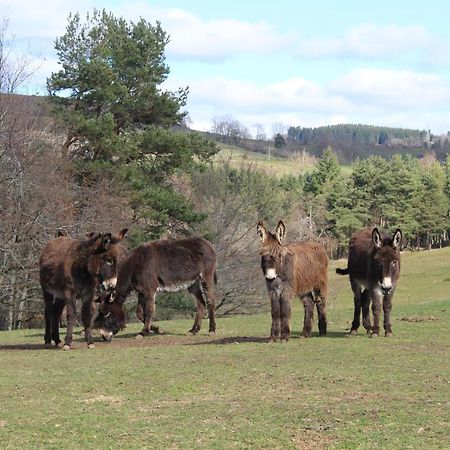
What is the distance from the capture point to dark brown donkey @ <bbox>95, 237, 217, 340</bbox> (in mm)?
16875

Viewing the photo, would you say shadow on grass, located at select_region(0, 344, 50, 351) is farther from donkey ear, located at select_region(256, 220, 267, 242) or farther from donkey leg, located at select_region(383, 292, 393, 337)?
donkey leg, located at select_region(383, 292, 393, 337)

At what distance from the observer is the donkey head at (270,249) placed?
1468 centimetres

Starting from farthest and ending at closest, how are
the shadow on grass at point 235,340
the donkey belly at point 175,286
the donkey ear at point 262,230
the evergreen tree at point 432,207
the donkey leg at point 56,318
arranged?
the evergreen tree at point 432,207 → the donkey belly at point 175,286 → the donkey leg at point 56,318 → the shadow on grass at point 235,340 → the donkey ear at point 262,230

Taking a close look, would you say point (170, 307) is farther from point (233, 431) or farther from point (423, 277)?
point (423, 277)

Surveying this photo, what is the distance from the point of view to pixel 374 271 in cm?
1537

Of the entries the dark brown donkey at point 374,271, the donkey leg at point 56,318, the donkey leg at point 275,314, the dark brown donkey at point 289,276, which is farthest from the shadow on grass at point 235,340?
the donkey leg at point 56,318

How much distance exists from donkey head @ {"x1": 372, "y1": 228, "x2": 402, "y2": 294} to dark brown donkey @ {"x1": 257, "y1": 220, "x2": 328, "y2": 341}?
1.34 meters

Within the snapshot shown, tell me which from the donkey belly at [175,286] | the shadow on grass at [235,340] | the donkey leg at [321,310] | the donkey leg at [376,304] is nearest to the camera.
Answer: the donkey leg at [376,304]

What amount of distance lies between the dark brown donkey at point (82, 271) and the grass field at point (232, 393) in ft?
3.19

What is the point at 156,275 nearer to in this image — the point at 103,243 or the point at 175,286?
the point at 175,286

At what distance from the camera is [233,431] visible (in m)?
8.73

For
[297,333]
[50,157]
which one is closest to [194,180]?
[50,157]

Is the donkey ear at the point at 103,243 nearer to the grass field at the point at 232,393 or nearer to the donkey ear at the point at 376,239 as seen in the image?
the grass field at the point at 232,393

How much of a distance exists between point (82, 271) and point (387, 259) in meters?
6.02
